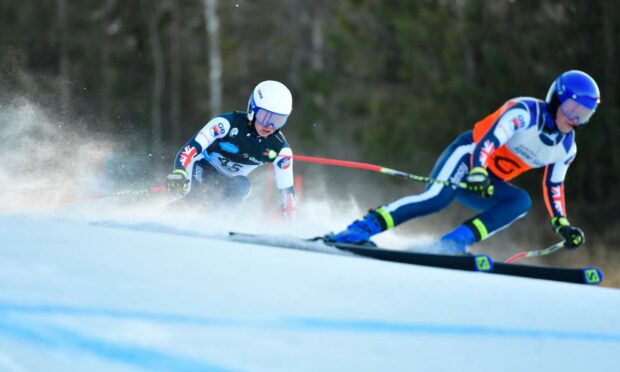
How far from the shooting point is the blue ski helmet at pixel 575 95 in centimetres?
594

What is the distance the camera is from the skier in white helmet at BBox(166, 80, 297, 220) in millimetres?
6211

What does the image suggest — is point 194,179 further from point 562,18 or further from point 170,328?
point 562,18

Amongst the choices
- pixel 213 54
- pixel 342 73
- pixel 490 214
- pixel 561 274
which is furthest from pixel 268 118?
pixel 213 54

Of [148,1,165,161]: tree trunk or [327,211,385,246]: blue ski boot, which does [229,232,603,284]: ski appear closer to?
[327,211,385,246]: blue ski boot

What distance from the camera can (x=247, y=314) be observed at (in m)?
2.55

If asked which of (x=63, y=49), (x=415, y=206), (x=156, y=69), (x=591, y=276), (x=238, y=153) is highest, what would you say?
(x=63, y=49)

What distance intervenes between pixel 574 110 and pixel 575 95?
10cm

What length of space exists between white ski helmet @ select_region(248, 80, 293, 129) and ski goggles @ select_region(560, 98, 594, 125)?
177 cm

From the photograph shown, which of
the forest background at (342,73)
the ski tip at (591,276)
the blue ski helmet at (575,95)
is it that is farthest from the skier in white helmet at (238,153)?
the forest background at (342,73)

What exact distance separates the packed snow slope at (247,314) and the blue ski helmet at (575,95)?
2401 millimetres

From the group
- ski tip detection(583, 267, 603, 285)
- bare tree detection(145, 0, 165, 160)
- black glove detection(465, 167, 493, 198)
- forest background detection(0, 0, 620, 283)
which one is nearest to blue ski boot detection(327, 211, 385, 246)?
black glove detection(465, 167, 493, 198)

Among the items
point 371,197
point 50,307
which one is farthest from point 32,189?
point 371,197

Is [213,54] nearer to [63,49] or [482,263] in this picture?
[63,49]

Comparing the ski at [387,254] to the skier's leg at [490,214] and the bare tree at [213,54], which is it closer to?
the skier's leg at [490,214]
